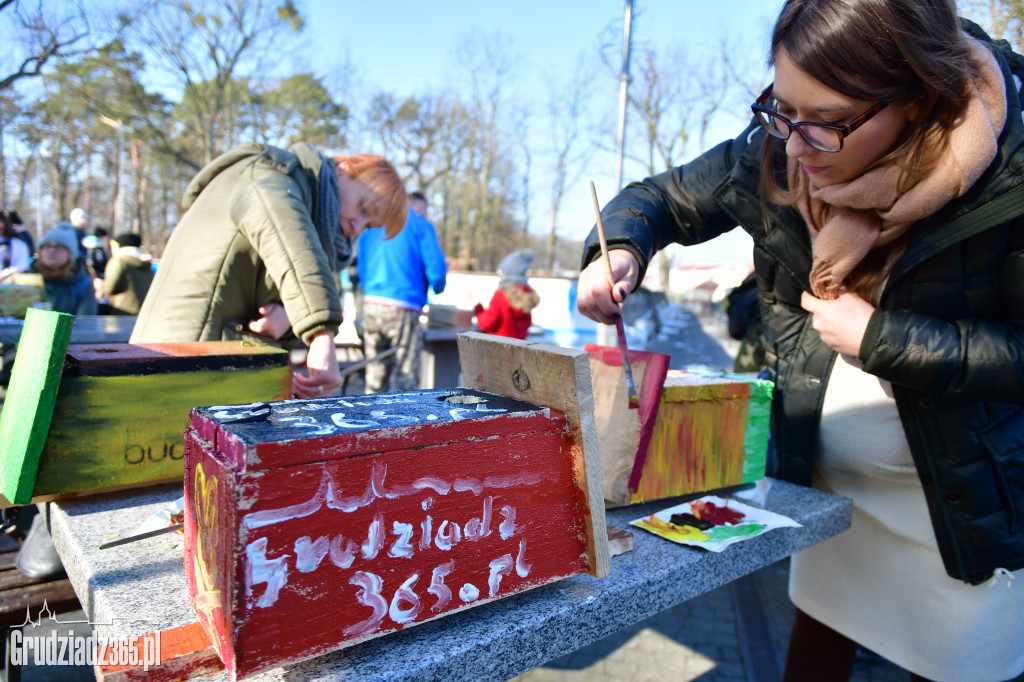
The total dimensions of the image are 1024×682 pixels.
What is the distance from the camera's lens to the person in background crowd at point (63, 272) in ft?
17.2

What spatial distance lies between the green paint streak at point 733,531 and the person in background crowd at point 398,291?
3653mm

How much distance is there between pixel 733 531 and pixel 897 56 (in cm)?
90

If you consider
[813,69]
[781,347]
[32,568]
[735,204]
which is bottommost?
[32,568]

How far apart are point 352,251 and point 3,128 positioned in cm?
2029

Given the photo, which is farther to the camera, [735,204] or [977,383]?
[735,204]

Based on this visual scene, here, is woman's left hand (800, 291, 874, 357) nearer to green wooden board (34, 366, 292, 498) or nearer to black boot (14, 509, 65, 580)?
green wooden board (34, 366, 292, 498)

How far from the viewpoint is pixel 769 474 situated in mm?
1724

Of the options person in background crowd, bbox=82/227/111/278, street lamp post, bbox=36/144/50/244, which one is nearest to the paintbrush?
person in background crowd, bbox=82/227/111/278

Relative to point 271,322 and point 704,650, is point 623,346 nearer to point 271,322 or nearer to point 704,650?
point 271,322

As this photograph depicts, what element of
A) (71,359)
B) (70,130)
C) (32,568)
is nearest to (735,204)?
(71,359)

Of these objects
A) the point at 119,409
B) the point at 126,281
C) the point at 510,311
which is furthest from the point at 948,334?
the point at 126,281

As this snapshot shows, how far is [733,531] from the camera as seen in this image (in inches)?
49.8

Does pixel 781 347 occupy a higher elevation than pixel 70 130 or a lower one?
lower

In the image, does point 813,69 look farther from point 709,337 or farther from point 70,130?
point 70,130
